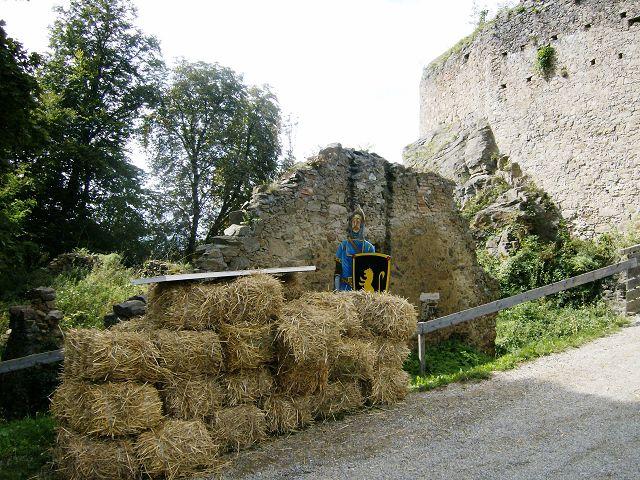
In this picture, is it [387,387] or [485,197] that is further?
[485,197]

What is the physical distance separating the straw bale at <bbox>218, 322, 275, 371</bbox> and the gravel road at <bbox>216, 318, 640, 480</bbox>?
779 millimetres

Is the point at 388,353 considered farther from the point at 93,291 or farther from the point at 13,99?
the point at 93,291

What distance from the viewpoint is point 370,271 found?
6922mm

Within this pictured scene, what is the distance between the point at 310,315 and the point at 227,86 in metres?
22.0

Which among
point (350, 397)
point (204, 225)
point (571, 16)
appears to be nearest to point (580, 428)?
point (350, 397)

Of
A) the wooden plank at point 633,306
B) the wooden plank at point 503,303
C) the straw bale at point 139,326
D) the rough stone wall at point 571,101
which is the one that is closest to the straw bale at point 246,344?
the straw bale at point 139,326

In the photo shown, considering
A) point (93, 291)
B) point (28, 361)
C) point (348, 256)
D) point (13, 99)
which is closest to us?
point (28, 361)

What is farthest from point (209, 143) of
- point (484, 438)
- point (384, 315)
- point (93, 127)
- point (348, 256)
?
point (484, 438)

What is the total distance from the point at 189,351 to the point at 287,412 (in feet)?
3.99

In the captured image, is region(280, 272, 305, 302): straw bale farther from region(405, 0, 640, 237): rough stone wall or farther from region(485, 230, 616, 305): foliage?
region(405, 0, 640, 237): rough stone wall

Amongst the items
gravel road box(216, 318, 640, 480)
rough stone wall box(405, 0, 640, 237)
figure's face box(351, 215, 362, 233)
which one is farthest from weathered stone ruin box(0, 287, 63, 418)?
rough stone wall box(405, 0, 640, 237)

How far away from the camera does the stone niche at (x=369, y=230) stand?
7.68m

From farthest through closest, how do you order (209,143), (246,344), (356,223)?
(209,143) → (356,223) → (246,344)

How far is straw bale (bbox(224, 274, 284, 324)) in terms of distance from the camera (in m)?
4.67
